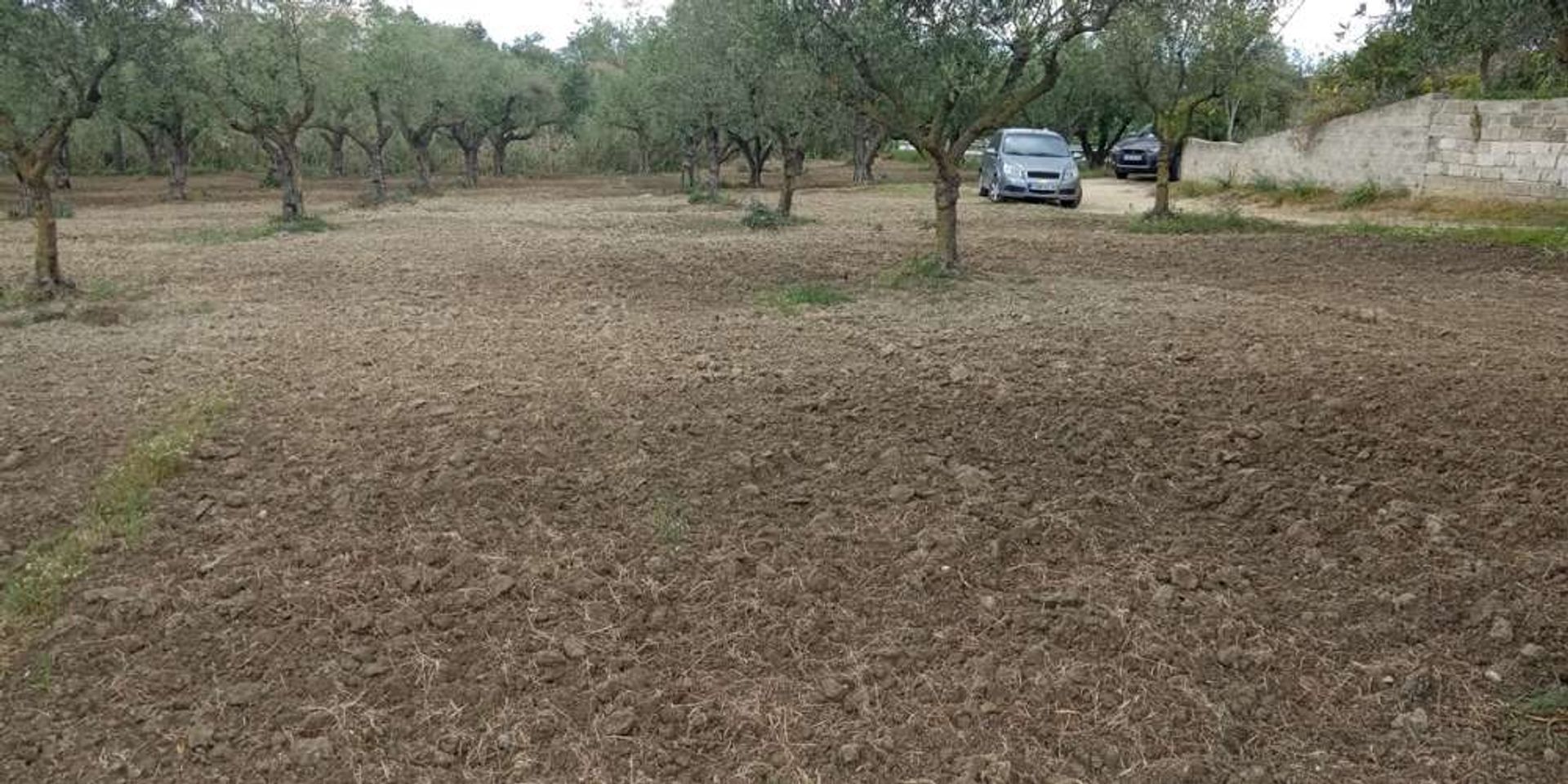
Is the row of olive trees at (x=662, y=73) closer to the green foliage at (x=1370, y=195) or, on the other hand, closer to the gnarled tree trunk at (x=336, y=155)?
the gnarled tree trunk at (x=336, y=155)

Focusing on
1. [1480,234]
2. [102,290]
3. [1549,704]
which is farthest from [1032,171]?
[1549,704]

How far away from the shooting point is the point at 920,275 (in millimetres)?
11156

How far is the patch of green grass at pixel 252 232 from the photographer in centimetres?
1702

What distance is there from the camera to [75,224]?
20.4m

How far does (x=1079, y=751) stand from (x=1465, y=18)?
670cm

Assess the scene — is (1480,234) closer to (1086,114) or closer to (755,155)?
(755,155)

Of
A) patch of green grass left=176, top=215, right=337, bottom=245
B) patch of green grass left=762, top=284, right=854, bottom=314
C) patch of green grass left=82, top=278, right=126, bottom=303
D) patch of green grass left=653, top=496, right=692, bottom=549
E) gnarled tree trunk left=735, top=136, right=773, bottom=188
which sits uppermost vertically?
gnarled tree trunk left=735, top=136, right=773, bottom=188

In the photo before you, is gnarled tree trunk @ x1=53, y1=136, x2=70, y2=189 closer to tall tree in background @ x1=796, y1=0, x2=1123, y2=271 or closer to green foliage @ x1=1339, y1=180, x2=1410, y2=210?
tall tree in background @ x1=796, y1=0, x2=1123, y2=271

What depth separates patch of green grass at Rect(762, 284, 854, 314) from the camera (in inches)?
392

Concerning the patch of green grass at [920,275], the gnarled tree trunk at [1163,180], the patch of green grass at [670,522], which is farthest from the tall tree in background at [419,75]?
the patch of green grass at [670,522]

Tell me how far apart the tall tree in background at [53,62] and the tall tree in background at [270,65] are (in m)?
6.34

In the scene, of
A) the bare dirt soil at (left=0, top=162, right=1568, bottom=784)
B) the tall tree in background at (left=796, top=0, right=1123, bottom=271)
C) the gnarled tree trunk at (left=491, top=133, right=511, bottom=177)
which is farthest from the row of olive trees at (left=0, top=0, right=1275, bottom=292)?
the bare dirt soil at (left=0, top=162, right=1568, bottom=784)

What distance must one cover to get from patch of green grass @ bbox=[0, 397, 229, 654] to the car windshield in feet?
69.0

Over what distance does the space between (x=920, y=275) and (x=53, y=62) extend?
9002 millimetres
